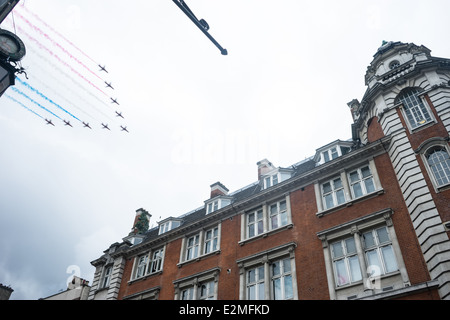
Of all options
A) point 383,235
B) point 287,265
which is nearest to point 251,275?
point 287,265

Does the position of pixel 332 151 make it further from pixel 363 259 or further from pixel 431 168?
pixel 363 259

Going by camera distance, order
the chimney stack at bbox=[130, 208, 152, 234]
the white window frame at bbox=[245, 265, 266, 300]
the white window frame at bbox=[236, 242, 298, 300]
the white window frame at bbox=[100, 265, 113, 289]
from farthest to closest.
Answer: the chimney stack at bbox=[130, 208, 152, 234] < the white window frame at bbox=[100, 265, 113, 289] < the white window frame at bbox=[245, 265, 266, 300] < the white window frame at bbox=[236, 242, 298, 300]

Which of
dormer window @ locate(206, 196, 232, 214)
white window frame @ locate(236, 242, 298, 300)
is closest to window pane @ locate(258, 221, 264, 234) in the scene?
white window frame @ locate(236, 242, 298, 300)

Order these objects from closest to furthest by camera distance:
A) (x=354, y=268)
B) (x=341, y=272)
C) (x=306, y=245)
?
(x=354, y=268)
(x=341, y=272)
(x=306, y=245)

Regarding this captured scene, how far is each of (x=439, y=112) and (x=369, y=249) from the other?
7.68 m

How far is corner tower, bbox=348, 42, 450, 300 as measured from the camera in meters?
13.9

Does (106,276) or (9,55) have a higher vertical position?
(9,55)

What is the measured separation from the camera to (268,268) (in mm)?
18453

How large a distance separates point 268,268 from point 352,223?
16.5 feet

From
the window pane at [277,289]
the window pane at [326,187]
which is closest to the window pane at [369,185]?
the window pane at [326,187]

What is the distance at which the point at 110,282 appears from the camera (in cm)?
2650

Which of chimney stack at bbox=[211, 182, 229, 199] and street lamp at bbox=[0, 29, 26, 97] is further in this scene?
chimney stack at bbox=[211, 182, 229, 199]

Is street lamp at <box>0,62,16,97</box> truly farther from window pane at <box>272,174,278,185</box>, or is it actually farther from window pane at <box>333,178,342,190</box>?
window pane at <box>333,178,342,190</box>
